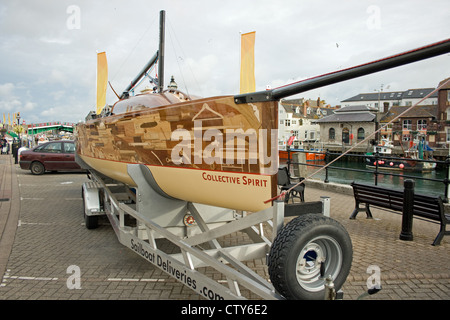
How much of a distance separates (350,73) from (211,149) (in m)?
1.46

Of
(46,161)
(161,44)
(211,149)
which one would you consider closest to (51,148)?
(46,161)

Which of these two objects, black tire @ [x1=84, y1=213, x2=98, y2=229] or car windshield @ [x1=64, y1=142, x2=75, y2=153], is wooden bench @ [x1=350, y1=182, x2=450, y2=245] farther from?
car windshield @ [x1=64, y1=142, x2=75, y2=153]

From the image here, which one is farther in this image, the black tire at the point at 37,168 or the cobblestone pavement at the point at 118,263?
the black tire at the point at 37,168

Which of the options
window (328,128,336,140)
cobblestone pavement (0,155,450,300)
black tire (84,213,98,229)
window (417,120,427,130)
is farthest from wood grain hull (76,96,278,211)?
window (328,128,336,140)

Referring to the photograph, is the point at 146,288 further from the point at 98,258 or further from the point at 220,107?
the point at 220,107

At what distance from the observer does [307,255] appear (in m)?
2.68

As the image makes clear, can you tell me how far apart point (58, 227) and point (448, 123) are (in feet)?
170

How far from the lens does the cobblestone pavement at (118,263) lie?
3590 mm

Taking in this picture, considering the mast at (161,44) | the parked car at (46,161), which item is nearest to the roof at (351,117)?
the parked car at (46,161)

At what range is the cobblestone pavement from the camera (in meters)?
3.59

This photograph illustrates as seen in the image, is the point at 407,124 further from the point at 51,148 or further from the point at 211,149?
the point at 211,149

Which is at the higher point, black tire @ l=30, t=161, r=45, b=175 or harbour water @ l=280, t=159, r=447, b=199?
black tire @ l=30, t=161, r=45, b=175

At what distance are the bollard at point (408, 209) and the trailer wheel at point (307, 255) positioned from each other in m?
2.97

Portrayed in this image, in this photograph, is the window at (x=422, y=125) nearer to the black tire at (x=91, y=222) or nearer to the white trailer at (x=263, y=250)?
the black tire at (x=91, y=222)
